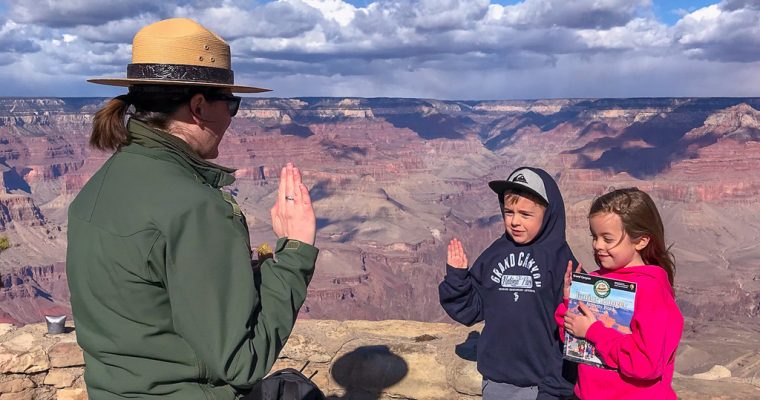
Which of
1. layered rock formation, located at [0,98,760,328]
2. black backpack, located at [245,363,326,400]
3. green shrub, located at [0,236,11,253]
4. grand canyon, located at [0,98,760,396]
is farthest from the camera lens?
layered rock formation, located at [0,98,760,328]

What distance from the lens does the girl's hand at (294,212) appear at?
8.17 feet

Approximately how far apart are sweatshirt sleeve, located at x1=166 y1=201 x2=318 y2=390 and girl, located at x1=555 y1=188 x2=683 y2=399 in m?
1.71

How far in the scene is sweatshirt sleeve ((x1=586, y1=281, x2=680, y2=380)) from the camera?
3.08 meters

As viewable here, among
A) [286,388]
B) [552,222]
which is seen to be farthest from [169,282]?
[552,222]

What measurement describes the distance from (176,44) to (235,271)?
837mm

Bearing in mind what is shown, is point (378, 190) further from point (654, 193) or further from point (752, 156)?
point (752, 156)

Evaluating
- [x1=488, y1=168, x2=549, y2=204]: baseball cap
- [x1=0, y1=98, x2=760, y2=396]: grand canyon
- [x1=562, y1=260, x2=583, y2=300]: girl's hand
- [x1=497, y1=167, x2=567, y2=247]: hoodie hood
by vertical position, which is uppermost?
[x1=488, y1=168, x2=549, y2=204]: baseball cap

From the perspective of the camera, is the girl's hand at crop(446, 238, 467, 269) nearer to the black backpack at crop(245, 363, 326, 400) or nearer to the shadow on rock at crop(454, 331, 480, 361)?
the black backpack at crop(245, 363, 326, 400)

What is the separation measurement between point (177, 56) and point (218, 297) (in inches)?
34.0

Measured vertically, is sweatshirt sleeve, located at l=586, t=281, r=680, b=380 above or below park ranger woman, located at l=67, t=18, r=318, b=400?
below

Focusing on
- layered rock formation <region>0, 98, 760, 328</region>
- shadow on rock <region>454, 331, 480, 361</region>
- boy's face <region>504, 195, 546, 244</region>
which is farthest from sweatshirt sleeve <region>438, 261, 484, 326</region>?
layered rock formation <region>0, 98, 760, 328</region>

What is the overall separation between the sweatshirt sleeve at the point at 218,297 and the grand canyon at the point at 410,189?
47.5 m

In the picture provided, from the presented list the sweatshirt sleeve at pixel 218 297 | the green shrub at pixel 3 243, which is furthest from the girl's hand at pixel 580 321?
the green shrub at pixel 3 243

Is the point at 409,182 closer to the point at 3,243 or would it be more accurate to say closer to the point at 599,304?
the point at 3,243
